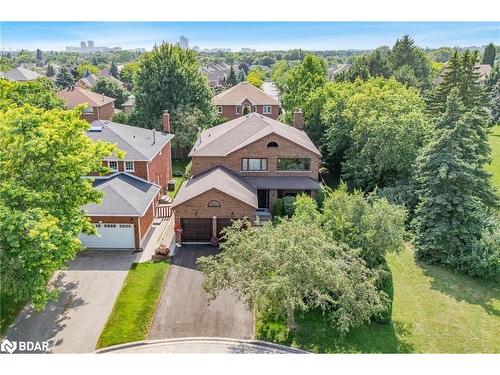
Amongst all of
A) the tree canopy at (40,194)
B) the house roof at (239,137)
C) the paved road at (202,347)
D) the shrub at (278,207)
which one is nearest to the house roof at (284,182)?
the shrub at (278,207)

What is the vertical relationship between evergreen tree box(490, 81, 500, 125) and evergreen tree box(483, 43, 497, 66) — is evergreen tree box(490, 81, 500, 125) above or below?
below

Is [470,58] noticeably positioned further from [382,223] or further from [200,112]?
[382,223]

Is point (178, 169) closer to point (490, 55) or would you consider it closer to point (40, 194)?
point (40, 194)

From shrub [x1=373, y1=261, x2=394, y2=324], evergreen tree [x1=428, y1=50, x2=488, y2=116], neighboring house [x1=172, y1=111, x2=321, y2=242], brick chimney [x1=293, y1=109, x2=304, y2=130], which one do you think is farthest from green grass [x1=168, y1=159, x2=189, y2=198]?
evergreen tree [x1=428, y1=50, x2=488, y2=116]

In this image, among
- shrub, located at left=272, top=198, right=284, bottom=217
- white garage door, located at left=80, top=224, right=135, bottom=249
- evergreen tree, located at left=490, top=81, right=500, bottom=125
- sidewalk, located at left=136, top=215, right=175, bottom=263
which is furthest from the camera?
evergreen tree, located at left=490, top=81, right=500, bottom=125

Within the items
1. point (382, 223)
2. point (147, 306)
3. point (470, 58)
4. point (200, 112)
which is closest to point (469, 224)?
point (382, 223)

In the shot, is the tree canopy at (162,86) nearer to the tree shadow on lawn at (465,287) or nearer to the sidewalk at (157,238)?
the sidewalk at (157,238)

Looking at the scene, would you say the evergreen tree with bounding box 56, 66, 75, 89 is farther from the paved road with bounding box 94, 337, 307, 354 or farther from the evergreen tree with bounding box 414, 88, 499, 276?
the paved road with bounding box 94, 337, 307, 354
